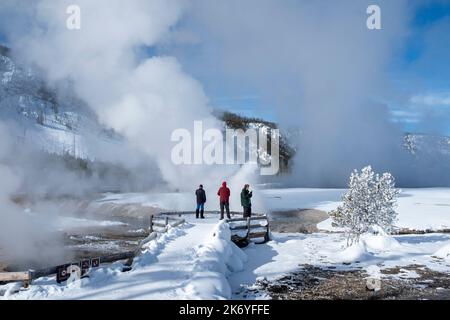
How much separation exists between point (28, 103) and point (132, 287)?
131 meters

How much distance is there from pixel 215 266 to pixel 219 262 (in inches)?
19.8

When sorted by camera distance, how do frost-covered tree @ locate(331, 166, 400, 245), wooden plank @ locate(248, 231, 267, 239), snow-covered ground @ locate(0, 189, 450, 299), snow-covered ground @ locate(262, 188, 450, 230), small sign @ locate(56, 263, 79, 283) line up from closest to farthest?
snow-covered ground @ locate(0, 189, 450, 299)
small sign @ locate(56, 263, 79, 283)
frost-covered tree @ locate(331, 166, 400, 245)
wooden plank @ locate(248, 231, 267, 239)
snow-covered ground @ locate(262, 188, 450, 230)

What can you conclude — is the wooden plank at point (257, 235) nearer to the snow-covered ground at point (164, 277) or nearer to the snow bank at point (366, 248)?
the snow bank at point (366, 248)

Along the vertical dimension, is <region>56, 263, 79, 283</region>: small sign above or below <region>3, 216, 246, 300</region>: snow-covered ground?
above

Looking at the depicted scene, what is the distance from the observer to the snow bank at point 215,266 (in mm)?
9398

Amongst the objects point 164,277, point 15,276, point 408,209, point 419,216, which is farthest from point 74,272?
point 408,209

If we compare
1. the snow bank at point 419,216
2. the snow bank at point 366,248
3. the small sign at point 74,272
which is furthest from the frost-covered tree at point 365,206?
the small sign at point 74,272

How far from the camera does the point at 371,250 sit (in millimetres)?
17219

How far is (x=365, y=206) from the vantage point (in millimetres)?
18406

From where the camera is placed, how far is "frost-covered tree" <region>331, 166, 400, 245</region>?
18.0 metres

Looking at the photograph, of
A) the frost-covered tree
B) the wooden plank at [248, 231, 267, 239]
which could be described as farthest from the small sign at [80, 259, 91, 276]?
the frost-covered tree

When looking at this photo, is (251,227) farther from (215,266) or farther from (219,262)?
(215,266)

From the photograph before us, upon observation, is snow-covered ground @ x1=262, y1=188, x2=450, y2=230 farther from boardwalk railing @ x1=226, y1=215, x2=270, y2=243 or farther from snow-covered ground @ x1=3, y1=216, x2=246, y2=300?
snow-covered ground @ x1=3, y1=216, x2=246, y2=300
